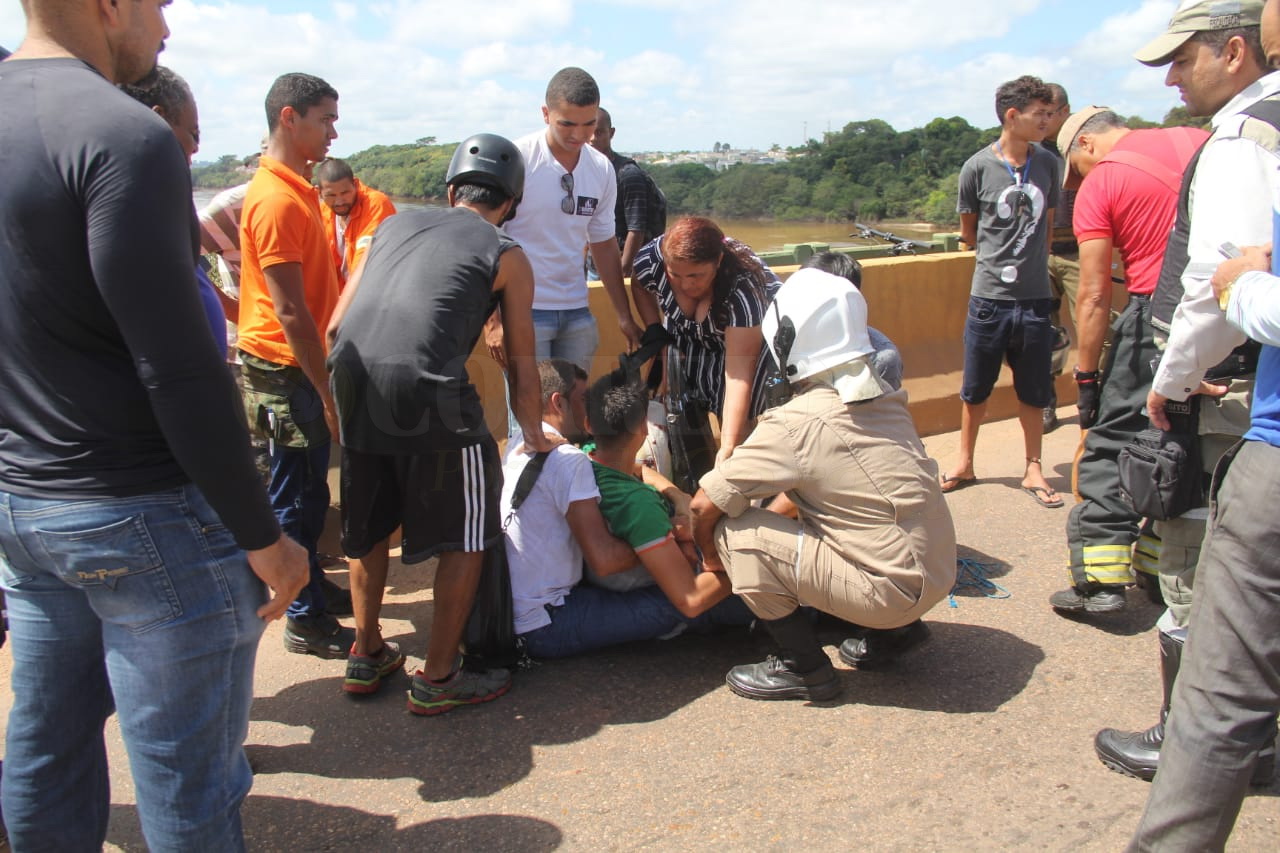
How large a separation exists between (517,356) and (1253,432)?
2.16 meters

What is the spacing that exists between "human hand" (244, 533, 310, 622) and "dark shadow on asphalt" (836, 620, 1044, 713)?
2.08m

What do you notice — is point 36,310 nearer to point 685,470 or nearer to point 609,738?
point 609,738

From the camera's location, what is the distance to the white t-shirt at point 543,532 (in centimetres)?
368

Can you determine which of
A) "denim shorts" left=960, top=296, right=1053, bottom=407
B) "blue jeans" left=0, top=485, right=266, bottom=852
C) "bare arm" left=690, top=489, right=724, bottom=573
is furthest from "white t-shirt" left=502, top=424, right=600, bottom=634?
"denim shorts" left=960, top=296, right=1053, bottom=407

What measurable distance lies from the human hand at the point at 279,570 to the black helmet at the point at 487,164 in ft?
5.77

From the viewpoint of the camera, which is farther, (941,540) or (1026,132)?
(1026,132)

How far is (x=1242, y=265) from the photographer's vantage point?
7.53 ft

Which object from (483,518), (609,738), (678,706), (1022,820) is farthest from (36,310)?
(1022,820)

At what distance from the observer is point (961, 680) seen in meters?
3.58

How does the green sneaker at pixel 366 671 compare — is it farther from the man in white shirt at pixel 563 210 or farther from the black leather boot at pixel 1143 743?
the black leather boot at pixel 1143 743

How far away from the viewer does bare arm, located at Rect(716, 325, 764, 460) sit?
4.16 meters

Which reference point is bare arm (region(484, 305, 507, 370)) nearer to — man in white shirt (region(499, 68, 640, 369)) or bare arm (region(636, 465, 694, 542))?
man in white shirt (region(499, 68, 640, 369))

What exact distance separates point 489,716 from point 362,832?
678mm

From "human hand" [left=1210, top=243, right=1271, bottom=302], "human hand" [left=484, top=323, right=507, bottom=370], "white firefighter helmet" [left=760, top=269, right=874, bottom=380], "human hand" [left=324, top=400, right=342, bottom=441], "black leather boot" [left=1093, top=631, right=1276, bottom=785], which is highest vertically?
"human hand" [left=1210, top=243, right=1271, bottom=302]
